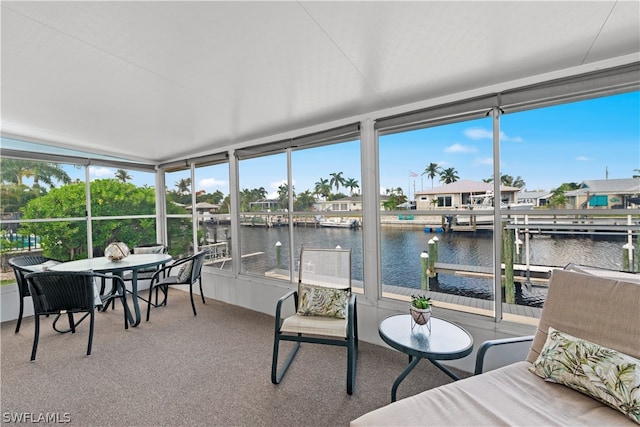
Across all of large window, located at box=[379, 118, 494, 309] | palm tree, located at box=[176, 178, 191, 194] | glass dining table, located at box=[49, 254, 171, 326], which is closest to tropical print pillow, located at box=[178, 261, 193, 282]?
glass dining table, located at box=[49, 254, 171, 326]

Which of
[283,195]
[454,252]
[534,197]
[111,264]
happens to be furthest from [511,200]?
[111,264]

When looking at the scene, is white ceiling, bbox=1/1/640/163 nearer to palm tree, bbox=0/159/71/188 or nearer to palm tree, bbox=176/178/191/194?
palm tree, bbox=0/159/71/188

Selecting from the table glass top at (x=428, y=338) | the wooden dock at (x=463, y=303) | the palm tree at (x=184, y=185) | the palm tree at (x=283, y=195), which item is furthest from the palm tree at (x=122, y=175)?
the table glass top at (x=428, y=338)

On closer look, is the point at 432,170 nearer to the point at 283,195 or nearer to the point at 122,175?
the point at 283,195

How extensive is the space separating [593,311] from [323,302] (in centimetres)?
184

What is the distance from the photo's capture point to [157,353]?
9.28 ft

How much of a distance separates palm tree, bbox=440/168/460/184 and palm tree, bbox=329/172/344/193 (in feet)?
3.63

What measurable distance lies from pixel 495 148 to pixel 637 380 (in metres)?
1.74

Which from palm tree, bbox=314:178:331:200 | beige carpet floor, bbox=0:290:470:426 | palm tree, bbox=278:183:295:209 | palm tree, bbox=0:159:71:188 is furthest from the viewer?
palm tree, bbox=278:183:295:209

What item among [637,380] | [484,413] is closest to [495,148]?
[637,380]

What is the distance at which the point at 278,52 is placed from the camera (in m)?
1.81

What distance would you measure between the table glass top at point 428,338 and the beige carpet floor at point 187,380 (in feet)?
1.58

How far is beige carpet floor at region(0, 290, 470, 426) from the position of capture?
6.46 ft

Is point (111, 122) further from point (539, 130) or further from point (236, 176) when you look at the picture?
point (539, 130)
